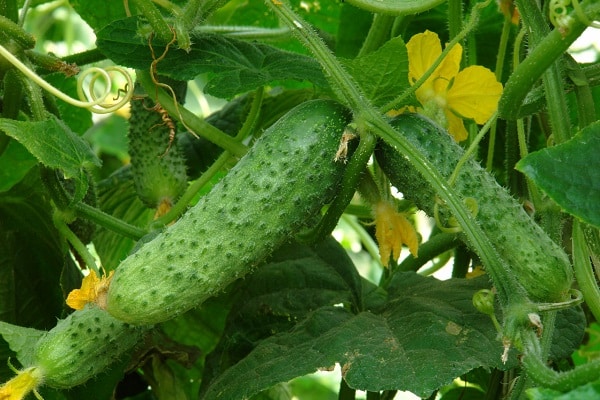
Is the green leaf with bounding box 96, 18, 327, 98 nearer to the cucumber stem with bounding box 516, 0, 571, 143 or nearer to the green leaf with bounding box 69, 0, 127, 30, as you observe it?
the cucumber stem with bounding box 516, 0, 571, 143

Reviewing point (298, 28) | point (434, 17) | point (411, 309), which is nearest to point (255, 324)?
point (411, 309)

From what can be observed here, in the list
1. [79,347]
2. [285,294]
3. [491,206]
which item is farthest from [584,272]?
[79,347]

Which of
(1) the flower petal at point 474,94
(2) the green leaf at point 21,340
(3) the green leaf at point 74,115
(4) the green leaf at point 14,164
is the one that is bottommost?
(2) the green leaf at point 21,340

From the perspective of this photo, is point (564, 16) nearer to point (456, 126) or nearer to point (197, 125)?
point (456, 126)

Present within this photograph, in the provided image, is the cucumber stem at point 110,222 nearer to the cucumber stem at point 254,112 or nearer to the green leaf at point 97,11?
the cucumber stem at point 254,112

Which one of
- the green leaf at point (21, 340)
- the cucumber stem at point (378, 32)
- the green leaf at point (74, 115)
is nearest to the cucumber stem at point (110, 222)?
the green leaf at point (21, 340)

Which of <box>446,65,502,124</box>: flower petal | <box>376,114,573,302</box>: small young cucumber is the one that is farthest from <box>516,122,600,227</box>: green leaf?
<box>446,65,502,124</box>: flower petal

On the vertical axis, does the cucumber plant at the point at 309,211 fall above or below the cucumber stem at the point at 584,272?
above

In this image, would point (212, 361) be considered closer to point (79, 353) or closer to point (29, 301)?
point (29, 301)
